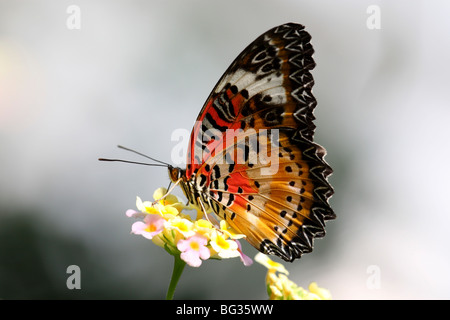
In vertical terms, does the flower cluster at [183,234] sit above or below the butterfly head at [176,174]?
below

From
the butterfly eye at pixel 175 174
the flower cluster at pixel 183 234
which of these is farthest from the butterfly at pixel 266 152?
the flower cluster at pixel 183 234

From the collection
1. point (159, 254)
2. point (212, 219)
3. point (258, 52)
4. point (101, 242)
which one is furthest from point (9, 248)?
point (258, 52)

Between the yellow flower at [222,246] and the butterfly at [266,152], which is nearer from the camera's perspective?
the yellow flower at [222,246]

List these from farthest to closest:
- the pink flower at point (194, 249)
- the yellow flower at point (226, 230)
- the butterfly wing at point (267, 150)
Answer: the butterfly wing at point (267, 150) → the yellow flower at point (226, 230) → the pink flower at point (194, 249)

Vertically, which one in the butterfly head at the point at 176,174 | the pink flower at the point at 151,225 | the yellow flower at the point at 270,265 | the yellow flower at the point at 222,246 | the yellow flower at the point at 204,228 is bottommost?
the yellow flower at the point at 270,265

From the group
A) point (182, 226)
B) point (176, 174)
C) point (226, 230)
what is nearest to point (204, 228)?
point (182, 226)

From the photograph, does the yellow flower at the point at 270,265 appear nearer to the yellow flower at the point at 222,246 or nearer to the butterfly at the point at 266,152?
the butterfly at the point at 266,152

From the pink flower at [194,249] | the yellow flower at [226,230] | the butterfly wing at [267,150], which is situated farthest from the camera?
the butterfly wing at [267,150]
